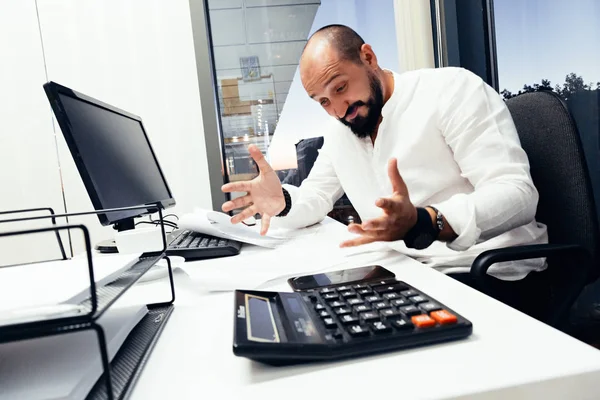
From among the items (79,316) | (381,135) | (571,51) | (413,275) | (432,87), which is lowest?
(413,275)

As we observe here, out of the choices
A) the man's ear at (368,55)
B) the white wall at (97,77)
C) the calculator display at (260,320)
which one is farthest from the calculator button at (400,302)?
the white wall at (97,77)

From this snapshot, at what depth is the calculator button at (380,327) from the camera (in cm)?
36

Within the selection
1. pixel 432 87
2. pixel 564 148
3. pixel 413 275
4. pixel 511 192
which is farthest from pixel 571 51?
pixel 413 275

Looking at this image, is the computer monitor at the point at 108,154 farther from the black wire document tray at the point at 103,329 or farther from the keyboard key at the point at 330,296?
the keyboard key at the point at 330,296

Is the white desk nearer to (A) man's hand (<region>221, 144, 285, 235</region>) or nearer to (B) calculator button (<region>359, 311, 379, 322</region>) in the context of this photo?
(B) calculator button (<region>359, 311, 379, 322</region>)

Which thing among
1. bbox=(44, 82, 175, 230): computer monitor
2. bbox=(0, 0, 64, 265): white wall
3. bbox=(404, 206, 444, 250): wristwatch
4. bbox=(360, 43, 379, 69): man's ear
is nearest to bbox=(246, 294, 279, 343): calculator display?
bbox=(44, 82, 175, 230): computer monitor

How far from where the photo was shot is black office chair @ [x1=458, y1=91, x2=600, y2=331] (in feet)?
2.60

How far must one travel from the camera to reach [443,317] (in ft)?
1.22

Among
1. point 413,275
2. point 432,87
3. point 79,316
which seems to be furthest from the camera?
point 432,87

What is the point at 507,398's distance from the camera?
29 centimetres

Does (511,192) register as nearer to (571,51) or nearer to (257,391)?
(257,391)

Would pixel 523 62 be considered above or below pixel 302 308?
above

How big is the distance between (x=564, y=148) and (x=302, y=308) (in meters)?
0.73

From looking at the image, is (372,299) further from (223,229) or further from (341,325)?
(223,229)
